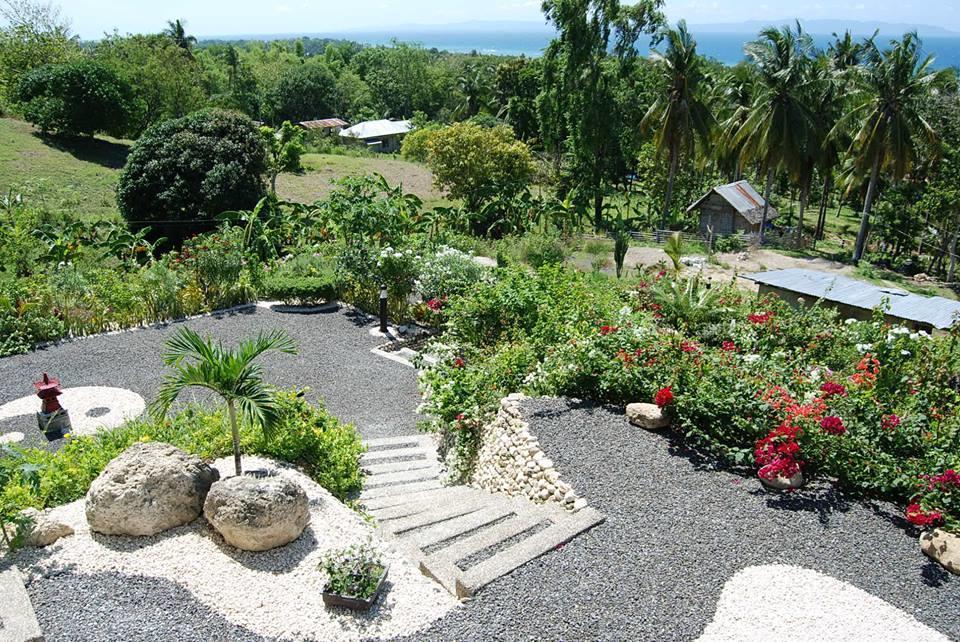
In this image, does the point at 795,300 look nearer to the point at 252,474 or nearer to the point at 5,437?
the point at 252,474

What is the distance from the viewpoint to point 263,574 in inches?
230

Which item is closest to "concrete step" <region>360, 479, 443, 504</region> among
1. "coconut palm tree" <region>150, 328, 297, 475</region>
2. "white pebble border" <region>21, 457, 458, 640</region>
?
"white pebble border" <region>21, 457, 458, 640</region>

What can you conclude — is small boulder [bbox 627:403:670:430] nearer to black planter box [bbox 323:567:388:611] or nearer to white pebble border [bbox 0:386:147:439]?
black planter box [bbox 323:567:388:611]

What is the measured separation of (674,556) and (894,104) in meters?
27.0

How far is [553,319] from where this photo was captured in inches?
441

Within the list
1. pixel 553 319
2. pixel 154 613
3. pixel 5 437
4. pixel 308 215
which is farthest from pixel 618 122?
pixel 154 613

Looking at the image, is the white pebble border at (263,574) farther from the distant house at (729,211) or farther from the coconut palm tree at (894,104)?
the coconut palm tree at (894,104)

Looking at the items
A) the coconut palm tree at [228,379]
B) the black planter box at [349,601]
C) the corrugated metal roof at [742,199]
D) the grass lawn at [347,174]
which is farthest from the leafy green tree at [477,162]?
the black planter box at [349,601]

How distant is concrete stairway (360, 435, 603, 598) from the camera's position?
5.89 m

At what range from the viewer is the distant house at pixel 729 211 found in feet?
99.9

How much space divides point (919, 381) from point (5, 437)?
41.5ft

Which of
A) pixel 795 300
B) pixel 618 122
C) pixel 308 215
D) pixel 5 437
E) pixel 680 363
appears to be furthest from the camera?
pixel 618 122

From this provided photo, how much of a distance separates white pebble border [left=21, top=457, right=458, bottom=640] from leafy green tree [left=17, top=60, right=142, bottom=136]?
108ft

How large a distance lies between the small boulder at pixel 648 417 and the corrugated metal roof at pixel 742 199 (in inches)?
954
